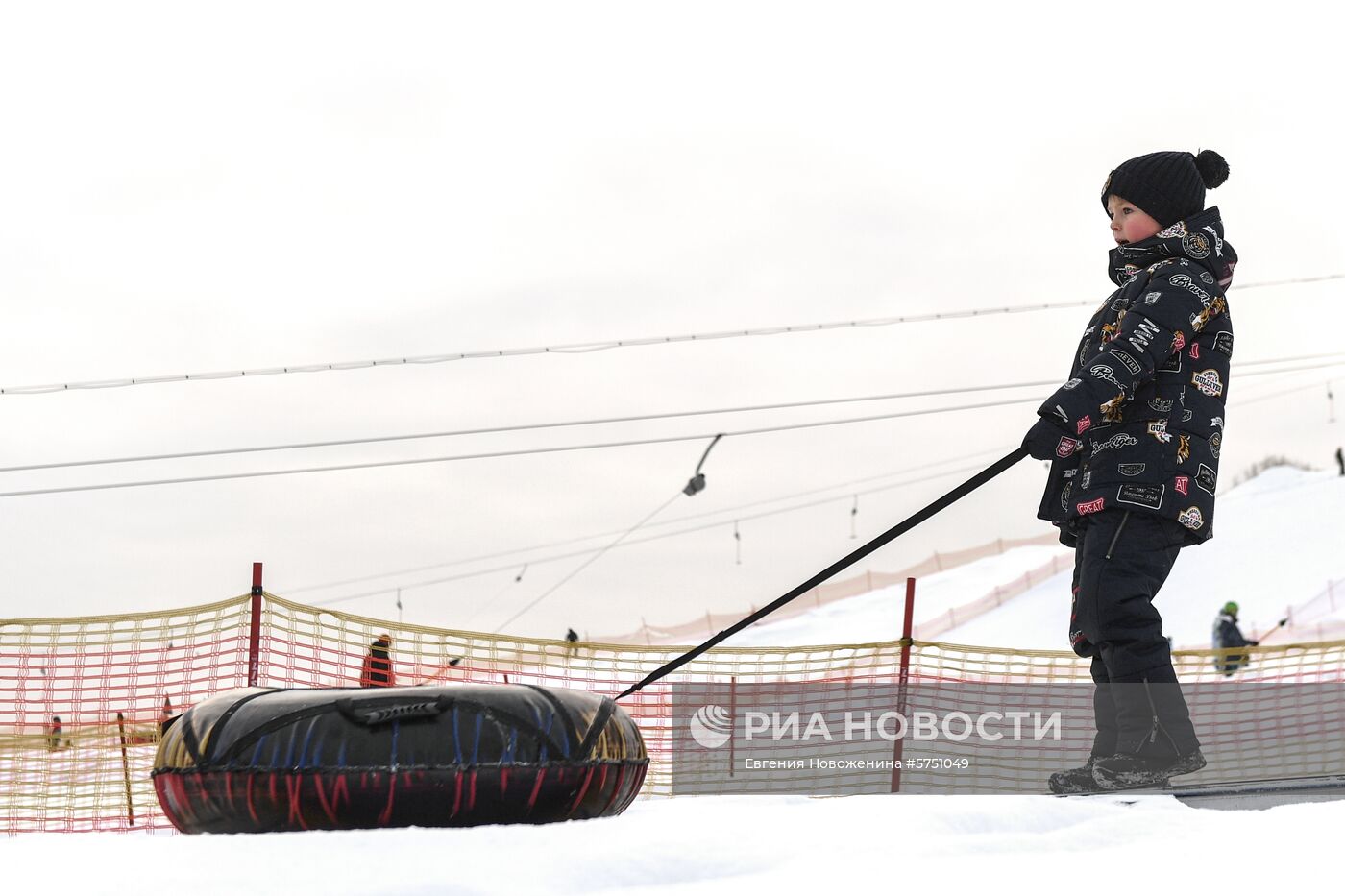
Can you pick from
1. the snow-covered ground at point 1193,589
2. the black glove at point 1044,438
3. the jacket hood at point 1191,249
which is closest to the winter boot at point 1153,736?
the black glove at point 1044,438

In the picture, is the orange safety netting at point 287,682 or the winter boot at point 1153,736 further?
the orange safety netting at point 287,682

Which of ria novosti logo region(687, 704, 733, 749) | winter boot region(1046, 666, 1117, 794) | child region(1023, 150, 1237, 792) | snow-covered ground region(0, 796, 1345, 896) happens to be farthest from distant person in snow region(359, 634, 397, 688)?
child region(1023, 150, 1237, 792)

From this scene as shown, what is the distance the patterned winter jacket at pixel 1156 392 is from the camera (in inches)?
144

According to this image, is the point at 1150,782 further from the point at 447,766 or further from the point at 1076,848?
the point at 447,766

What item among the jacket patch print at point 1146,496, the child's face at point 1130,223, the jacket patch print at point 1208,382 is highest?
the child's face at point 1130,223

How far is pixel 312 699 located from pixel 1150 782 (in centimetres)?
223

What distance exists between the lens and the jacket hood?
3916 mm

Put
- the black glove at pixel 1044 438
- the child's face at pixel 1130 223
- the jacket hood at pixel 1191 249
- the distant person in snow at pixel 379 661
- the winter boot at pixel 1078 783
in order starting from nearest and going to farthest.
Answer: the black glove at pixel 1044 438 < the winter boot at pixel 1078 783 < the jacket hood at pixel 1191 249 < the child's face at pixel 1130 223 < the distant person in snow at pixel 379 661

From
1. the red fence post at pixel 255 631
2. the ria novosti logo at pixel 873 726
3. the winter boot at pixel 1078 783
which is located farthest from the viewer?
the ria novosti logo at pixel 873 726

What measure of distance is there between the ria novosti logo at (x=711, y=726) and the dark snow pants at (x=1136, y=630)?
14.7 ft

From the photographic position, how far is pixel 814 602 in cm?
3712

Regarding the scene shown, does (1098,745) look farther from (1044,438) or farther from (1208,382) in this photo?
(1208,382)

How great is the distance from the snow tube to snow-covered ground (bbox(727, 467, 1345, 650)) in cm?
2234

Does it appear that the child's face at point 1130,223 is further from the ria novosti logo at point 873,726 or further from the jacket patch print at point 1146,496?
the ria novosti logo at point 873,726
